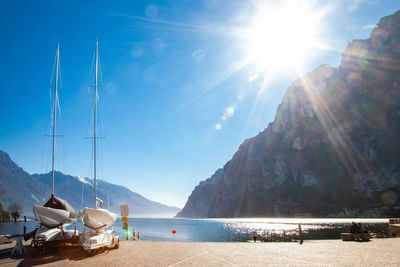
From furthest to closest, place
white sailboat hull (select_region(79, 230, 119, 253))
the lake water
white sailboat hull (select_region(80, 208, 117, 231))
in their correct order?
the lake water
white sailboat hull (select_region(80, 208, 117, 231))
white sailboat hull (select_region(79, 230, 119, 253))

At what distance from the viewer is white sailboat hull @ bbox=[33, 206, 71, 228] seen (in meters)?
20.4

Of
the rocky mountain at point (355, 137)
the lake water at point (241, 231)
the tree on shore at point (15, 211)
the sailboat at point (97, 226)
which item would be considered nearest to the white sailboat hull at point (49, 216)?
the sailboat at point (97, 226)

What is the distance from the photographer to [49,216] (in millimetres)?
20672

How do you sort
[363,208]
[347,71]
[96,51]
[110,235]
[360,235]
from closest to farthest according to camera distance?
[110,235] → [360,235] → [96,51] → [363,208] → [347,71]

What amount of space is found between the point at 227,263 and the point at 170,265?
3033 mm

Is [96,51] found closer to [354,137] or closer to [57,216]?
[57,216]

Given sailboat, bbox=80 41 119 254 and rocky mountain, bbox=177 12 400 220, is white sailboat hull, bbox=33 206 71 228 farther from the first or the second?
rocky mountain, bbox=177 12 400 220

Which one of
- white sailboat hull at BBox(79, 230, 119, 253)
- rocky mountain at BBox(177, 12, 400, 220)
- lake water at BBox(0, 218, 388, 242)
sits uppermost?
rocky mountain at BBox(177, 12, 400, 220)

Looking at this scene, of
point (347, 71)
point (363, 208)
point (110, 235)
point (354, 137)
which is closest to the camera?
point (110, 235)

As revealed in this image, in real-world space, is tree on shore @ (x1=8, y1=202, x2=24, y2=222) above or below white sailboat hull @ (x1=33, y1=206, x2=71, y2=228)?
below

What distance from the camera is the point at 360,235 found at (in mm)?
25547

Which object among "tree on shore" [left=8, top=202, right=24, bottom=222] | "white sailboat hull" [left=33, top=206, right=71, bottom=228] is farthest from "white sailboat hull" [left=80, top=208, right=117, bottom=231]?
"tree on shore" [left=8, top=202, right=24, bottom=222]

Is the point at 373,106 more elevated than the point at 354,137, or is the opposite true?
the point at 373,106

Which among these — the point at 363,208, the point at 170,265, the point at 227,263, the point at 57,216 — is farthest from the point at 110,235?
the point at 363,208
